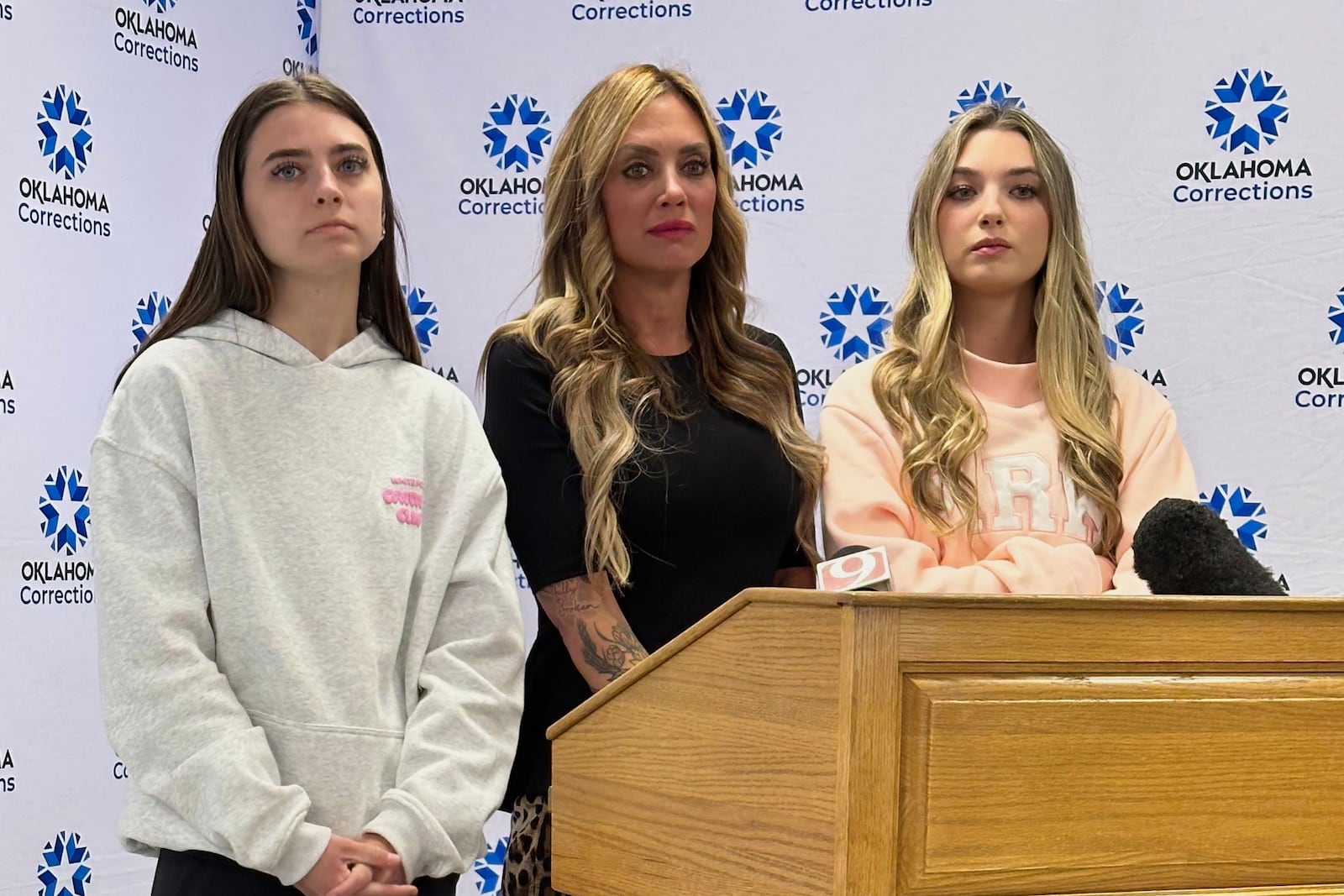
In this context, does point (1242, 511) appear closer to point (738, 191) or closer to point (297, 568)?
point (738, 191)

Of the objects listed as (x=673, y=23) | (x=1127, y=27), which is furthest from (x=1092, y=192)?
(x=673, y=23)

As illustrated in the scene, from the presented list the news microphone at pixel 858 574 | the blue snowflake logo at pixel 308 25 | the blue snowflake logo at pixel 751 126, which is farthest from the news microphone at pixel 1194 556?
the blue snowflake logo at pixel 308 25

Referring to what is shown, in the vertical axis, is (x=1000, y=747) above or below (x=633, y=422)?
below

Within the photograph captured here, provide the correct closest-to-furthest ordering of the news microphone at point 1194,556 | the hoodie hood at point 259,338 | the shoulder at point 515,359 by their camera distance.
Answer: the news microphone at point 1194,556 → the hoodie hood at point 259,338 → the shoulder at point 515,359

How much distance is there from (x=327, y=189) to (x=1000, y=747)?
1123mm

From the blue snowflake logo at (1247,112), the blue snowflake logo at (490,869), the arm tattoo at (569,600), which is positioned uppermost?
the blue snowflake logo at (1247,112)

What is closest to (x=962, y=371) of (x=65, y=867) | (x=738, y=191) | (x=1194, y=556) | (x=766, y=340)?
(x=766, y=340)

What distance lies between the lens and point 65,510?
2.99 meters

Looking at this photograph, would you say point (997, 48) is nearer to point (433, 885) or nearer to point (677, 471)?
point (677, 471)

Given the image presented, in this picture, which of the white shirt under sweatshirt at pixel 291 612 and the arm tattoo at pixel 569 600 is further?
the arm tattoo at pixel 569 600

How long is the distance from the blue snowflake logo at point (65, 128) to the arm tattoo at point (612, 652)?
180 cm

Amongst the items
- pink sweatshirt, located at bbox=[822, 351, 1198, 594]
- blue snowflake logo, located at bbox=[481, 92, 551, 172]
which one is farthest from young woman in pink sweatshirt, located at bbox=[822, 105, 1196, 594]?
blue snowflake logo, located at bbox=[481, 92, 551, 172]

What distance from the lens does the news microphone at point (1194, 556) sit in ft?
4.64

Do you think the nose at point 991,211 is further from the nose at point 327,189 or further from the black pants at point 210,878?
the black pants at point 210,878
